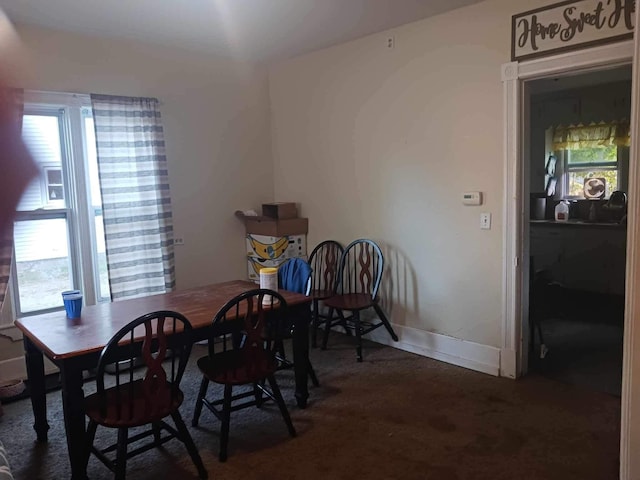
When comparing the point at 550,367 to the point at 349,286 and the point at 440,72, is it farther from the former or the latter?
the point at 440,72

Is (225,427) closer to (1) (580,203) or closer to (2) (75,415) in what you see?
(2) (75,415)

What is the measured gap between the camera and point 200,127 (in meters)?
4.60

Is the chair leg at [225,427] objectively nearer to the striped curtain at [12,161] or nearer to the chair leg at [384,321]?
the chair leg at [384,321]

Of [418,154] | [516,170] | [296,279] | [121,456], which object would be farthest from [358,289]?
[121,456]

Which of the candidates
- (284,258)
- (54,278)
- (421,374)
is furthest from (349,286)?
(54,278)

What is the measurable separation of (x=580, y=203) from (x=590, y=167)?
0.43 metres

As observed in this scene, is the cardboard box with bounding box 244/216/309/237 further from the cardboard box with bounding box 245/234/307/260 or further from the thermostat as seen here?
the thermostat

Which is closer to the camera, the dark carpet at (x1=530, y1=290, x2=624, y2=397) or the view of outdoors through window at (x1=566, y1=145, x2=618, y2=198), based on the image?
the dark carpet at (x1=530, y1=290, x2=624, y2=397)

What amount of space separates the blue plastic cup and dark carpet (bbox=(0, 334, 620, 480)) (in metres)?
0.70

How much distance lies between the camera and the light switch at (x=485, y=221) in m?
3.57

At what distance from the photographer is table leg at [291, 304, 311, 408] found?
10.5ft

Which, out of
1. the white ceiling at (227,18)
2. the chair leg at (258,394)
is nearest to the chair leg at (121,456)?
the chair leg at (258,394)

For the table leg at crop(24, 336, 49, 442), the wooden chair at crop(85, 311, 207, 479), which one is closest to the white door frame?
the wooden chair at crop(85, 311, 207, 479)

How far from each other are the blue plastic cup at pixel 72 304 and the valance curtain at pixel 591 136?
212 inches
